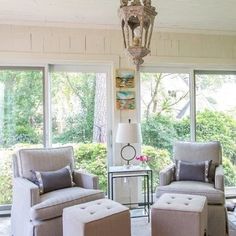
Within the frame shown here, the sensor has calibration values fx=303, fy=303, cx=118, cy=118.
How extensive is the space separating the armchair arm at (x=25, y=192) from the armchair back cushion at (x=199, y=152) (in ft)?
6.39

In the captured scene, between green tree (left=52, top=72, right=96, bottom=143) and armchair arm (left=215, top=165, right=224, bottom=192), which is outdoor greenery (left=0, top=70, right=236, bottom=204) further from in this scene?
armchair arm (left=215, top=165, right=224, bottom=192)

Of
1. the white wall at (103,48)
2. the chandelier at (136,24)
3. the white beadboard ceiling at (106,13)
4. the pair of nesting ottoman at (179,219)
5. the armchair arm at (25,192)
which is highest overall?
the white beadboard ceiling at (106,13)

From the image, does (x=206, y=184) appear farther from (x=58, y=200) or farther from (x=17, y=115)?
(x=17, y=115)

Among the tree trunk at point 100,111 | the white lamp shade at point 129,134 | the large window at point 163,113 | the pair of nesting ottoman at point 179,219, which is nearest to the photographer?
the pair of nesting ottoman at point 179,219

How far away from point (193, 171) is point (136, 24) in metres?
2.24

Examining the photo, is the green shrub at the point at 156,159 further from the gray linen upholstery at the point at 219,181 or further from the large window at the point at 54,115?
the gray linen upholstery at the point at 219,181

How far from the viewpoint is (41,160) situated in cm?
348

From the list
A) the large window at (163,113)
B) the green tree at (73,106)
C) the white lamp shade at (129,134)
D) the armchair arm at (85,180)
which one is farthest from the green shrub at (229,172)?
the armchair arm at (85,180)

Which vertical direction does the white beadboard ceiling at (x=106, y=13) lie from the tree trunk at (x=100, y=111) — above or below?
above

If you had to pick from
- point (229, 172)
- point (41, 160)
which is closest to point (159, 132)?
point (229, 172)

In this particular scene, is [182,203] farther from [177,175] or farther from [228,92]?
[228,92]

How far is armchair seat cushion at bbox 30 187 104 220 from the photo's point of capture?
2.83 metres

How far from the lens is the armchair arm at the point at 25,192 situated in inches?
114

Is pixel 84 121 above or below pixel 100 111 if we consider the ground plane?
below
